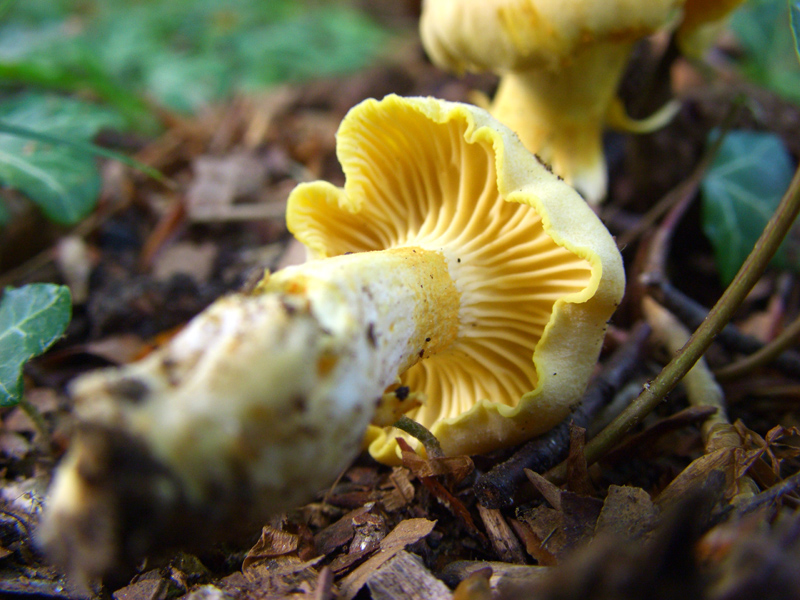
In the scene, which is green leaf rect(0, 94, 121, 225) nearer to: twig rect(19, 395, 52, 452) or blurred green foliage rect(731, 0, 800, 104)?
twig rect(19, 395, 52, 452)

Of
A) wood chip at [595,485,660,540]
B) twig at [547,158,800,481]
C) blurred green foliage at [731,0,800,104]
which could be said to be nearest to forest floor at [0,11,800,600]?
wood chip at [595,485,660,540]

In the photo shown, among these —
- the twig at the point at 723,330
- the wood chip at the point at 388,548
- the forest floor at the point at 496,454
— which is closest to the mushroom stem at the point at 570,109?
the forest floor at the point at 496,454

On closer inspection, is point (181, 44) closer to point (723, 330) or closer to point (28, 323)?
point (28, 323)

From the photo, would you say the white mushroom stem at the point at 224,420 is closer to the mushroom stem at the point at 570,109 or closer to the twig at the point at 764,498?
the twig at the point at 764,498

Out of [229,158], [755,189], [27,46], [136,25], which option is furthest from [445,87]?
[136,25]

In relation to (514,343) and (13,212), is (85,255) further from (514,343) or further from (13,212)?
(514,343)

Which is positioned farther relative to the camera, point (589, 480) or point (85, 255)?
point (85, 255)
